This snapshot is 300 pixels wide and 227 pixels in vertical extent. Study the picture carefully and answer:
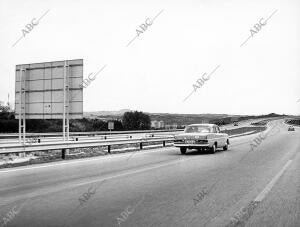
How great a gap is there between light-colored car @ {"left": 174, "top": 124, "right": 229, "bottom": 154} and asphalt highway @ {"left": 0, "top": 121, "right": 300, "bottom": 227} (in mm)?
7322

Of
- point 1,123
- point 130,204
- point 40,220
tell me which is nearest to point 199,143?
point 130,204

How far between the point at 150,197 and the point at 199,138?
490 inches

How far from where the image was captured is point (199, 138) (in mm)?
20062

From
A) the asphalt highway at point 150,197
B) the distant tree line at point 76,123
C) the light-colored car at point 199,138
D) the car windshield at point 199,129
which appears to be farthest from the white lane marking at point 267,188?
the distant tree line at point 76,123

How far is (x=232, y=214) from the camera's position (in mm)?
6297

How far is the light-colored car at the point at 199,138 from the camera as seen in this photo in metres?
20.0

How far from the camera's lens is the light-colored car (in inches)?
789

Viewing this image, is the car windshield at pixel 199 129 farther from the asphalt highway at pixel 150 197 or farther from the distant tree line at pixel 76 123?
the distant tree line at pixel 76 123

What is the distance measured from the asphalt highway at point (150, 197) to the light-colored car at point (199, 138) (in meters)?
7.32

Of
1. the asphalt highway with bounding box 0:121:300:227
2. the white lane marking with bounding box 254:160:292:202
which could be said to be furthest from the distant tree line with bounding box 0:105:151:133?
the white lane marking with bounding box 254:160:292:202

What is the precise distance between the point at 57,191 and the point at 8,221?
279 cm

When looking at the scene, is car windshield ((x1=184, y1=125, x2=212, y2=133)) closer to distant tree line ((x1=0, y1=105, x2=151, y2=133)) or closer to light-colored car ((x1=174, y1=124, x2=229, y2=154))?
light-colored car ((x1=174, y1=124, x2=229, y2=154))

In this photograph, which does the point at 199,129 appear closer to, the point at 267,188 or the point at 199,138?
the point at 199,138

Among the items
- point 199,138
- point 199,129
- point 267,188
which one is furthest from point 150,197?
point 199,129
